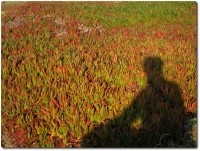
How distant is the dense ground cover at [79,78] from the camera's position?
11.7ft

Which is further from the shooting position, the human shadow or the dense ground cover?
the dense ground cover

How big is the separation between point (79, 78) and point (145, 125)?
170 centimetres

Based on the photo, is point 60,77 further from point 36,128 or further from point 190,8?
point 190,8

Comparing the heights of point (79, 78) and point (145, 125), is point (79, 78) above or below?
above

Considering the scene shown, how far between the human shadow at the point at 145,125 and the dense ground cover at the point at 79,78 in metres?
0.03

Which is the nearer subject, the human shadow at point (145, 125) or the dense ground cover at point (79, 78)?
the human shadow at point (145, 125)

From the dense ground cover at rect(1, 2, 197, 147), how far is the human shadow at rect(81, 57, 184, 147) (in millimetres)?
25

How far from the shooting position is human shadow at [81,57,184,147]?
3.32 meters

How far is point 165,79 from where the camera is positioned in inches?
191

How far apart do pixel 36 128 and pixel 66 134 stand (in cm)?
43

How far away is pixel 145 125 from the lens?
3463 mm

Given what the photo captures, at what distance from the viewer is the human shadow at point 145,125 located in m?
3.32

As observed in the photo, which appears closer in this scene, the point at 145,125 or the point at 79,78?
the point at 145,125

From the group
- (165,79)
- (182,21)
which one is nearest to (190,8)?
(182,21)
